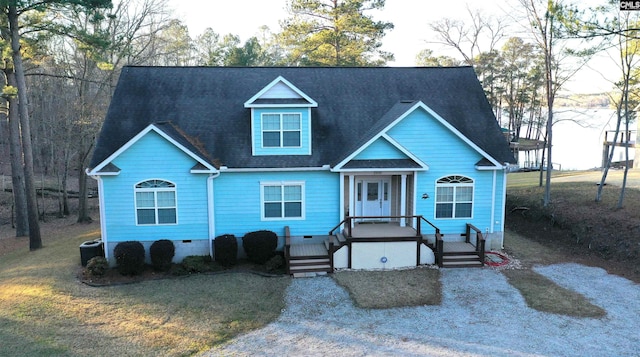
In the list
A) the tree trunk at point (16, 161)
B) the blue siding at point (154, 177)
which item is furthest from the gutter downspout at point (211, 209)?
the tree trunk at point (16, 161)

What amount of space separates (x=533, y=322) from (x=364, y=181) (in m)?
7.53

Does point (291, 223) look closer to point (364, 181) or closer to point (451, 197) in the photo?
point (364, 181)

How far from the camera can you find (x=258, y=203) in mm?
15062

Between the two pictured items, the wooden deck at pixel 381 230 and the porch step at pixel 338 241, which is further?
the wooden deck at pixel 381 230

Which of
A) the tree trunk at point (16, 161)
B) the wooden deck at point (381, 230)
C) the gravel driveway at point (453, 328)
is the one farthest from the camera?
the tree trunk at point (16, 161)

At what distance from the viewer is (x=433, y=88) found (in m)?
17.9

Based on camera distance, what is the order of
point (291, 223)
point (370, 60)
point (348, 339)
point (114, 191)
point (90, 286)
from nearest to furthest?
point (348, 339) → point (90, 286) → point (114, 191) → point (291, 223) → point (370, 60)

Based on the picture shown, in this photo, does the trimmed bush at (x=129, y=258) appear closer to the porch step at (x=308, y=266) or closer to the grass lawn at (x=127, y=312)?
the grass lawn at (x=127, y=312)

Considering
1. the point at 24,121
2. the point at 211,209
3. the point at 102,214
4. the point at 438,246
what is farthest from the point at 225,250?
the point at 24,121

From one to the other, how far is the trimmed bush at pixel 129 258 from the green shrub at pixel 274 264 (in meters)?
4.09

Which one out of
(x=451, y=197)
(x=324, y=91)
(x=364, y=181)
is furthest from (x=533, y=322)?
(x=324, y=91)

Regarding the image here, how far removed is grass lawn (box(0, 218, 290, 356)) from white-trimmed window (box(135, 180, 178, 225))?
7.79ft

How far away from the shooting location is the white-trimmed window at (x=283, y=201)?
49.6 feet

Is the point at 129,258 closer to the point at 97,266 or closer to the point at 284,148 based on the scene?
the point at 97,266
